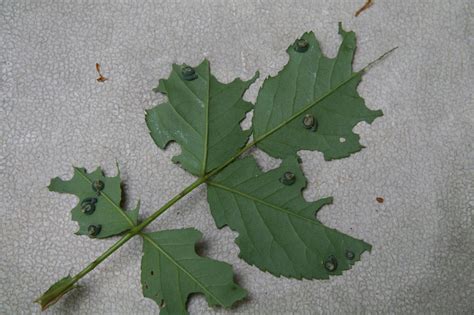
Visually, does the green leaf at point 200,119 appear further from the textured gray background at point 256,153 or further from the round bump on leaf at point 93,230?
the round bump on leaf at point 93,230

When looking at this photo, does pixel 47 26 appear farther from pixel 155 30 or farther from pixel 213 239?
pixel 213 239

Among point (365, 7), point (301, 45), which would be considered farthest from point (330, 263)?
point (365, 7)

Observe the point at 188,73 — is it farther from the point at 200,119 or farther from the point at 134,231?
the point at 134,231

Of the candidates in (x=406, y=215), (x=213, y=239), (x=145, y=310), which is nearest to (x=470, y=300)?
(x=406, y=215)

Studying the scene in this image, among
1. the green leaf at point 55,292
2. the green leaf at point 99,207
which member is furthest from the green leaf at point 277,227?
the green leaf at point 55,292

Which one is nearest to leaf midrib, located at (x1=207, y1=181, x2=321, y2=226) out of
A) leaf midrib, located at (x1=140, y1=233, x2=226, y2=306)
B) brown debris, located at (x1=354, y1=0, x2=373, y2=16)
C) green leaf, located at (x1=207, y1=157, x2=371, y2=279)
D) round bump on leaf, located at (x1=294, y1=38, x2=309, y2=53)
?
green leaf, located at (x1=207, y1=157, x2=371, y2=279)

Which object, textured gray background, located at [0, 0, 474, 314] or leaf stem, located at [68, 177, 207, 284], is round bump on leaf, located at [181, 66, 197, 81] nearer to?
A: textured gray background, located at [0, 0, 474, 314]
